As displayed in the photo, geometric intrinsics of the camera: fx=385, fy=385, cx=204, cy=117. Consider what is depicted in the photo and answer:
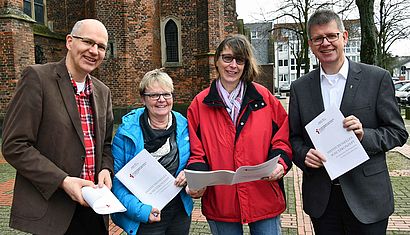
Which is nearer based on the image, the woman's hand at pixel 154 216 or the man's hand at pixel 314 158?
the man's hand at pixel 314 158

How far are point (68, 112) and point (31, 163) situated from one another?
15.5 inches

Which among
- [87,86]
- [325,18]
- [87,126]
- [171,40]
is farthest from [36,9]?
[325,18]

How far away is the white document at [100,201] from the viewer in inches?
93.3

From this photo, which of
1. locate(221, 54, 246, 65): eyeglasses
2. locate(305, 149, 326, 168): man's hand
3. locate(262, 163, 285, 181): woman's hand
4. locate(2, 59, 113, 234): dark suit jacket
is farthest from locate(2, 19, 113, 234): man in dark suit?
locate(305, 149, 326, 168): man's hand

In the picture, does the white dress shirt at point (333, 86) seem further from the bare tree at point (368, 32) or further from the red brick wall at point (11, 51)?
the red brick wall at point (11, 51)

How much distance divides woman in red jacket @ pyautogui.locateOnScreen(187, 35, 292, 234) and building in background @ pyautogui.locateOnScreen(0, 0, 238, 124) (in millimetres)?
11610

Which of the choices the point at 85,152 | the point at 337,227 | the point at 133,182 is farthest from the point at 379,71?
the point at 85,152

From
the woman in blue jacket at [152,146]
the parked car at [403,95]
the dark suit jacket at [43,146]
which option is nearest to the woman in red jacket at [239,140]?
the woman in blue jacket at [152,146]

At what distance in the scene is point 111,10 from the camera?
51.9 feet

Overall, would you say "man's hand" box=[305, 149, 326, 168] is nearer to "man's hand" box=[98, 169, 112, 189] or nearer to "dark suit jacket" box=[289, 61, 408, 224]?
"dark suit jacket" box=[289, 61, 408, 224]

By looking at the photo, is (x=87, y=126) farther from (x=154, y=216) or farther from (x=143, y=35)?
(x=143, y=35)

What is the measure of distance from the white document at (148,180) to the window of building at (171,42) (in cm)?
1542

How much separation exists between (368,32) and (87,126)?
38.1ft

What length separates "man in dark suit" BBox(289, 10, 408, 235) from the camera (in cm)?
261
